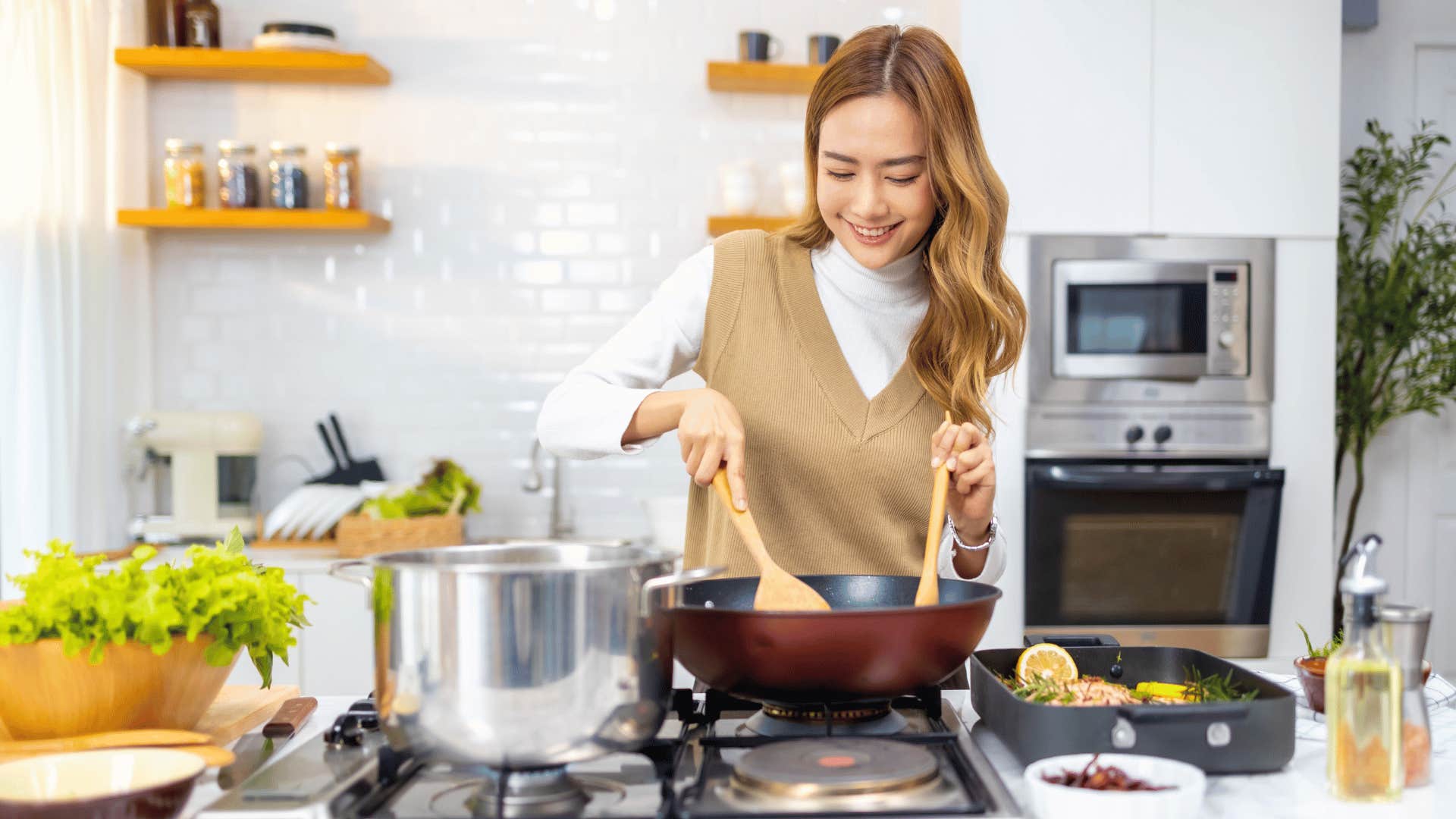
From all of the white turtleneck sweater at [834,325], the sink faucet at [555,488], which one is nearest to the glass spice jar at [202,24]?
the sink faucet at [555,488]

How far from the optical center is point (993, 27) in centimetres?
323

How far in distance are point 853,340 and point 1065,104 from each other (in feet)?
5.65

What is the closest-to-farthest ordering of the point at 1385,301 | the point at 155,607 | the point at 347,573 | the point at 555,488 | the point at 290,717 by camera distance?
the point at 347,573 < the point at 155,607 < the point at 290,717 < the point at 555,488 < the point at 1385,301

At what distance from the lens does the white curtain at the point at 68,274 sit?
2.94 m

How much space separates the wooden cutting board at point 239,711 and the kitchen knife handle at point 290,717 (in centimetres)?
3

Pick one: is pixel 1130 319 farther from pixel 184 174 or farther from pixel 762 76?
pixel 184 174

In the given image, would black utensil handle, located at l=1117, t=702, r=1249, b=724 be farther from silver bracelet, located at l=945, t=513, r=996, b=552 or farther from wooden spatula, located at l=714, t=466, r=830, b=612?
silver bracelet, located at l=945, t=513, r=996, b=552

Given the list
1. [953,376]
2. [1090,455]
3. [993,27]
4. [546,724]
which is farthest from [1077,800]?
[993,27]

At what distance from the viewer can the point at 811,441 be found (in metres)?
1.77

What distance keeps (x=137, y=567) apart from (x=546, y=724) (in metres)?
0.54

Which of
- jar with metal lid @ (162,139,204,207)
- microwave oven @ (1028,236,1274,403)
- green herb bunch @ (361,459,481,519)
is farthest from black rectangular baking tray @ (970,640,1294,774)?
jar with metal lid @ (162,139,204,207)

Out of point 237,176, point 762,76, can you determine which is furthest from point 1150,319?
point 237,176

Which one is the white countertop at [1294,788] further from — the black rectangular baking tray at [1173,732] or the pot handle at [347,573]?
the pot handle at [347,573]

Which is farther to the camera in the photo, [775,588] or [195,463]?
[195,463]
